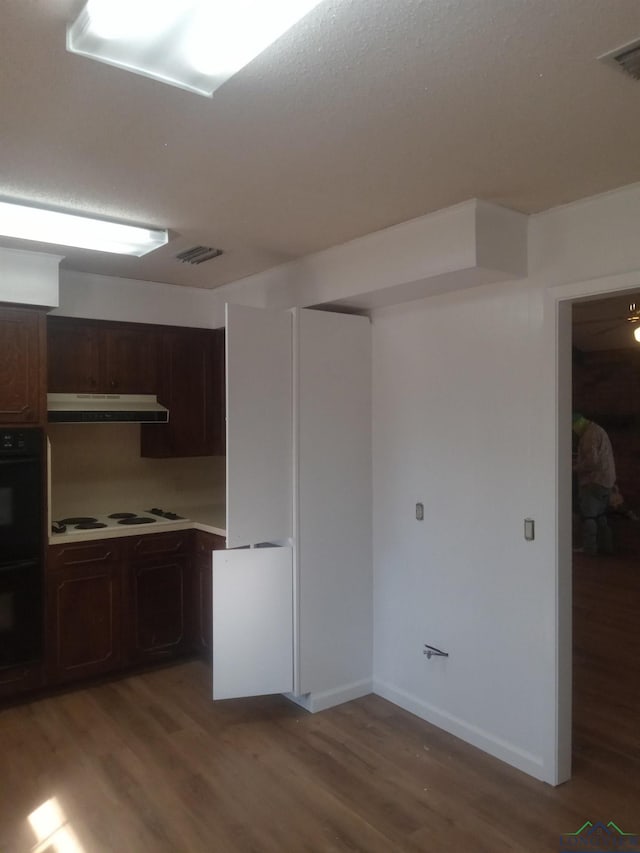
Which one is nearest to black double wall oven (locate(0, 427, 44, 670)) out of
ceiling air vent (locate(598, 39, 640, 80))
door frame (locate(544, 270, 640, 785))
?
door frame (locate(544, 270, 640, 785))

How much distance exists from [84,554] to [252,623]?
3.71 feet

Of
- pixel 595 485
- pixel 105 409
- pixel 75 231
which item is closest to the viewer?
pixel 75 231

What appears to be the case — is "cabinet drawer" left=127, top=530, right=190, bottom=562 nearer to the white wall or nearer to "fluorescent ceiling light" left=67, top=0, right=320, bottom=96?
the white wall

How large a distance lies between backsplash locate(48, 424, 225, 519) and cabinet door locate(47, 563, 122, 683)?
2.06ft

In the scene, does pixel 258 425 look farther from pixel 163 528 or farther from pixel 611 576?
pixel 611 576

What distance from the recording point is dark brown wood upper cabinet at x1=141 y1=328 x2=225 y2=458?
14.1ft

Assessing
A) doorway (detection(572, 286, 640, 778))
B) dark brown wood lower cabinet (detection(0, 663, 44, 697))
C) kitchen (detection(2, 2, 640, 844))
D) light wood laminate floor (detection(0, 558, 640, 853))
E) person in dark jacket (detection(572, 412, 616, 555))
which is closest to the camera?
kitchen (detection(2, 2, 640, 844))

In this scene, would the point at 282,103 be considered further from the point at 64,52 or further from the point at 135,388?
the point at 135,388

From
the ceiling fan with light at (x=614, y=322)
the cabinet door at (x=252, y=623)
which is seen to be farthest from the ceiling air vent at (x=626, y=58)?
the ceiling fan with light at (x=614, y=322)

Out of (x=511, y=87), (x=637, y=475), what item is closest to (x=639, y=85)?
(x=511, y=87)

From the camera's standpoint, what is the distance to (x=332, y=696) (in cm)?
353

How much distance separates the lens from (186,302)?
4465mm

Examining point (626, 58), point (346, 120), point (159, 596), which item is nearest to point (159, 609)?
point (159, 596)

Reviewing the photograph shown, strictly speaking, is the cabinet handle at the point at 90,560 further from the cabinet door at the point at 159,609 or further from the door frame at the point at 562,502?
the door frame at the point at 562,502
